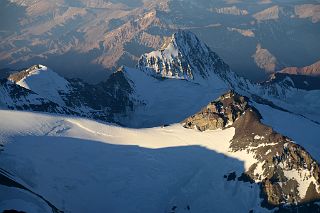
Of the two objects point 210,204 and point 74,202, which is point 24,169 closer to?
point 74,202

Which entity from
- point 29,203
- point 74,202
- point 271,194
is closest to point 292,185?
point 271,194

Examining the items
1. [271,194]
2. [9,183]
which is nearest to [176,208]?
[271,194]

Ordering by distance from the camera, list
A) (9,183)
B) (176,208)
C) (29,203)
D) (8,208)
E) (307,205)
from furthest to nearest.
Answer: (176,208) → (307,205) → (9,183) → (29,203) → (8,208)

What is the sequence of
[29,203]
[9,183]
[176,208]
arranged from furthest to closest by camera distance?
[176,208], [9,183], [29,203]

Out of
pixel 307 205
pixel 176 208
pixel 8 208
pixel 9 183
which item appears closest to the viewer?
pixel 8 208

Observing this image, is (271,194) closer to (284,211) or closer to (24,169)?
(284,211)

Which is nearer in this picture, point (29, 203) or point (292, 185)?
point (29, 203)

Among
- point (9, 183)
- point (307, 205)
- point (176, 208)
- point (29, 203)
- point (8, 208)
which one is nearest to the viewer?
point (8, 208)

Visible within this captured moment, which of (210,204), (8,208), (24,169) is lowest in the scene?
(210,204)

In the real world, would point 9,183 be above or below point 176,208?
above
